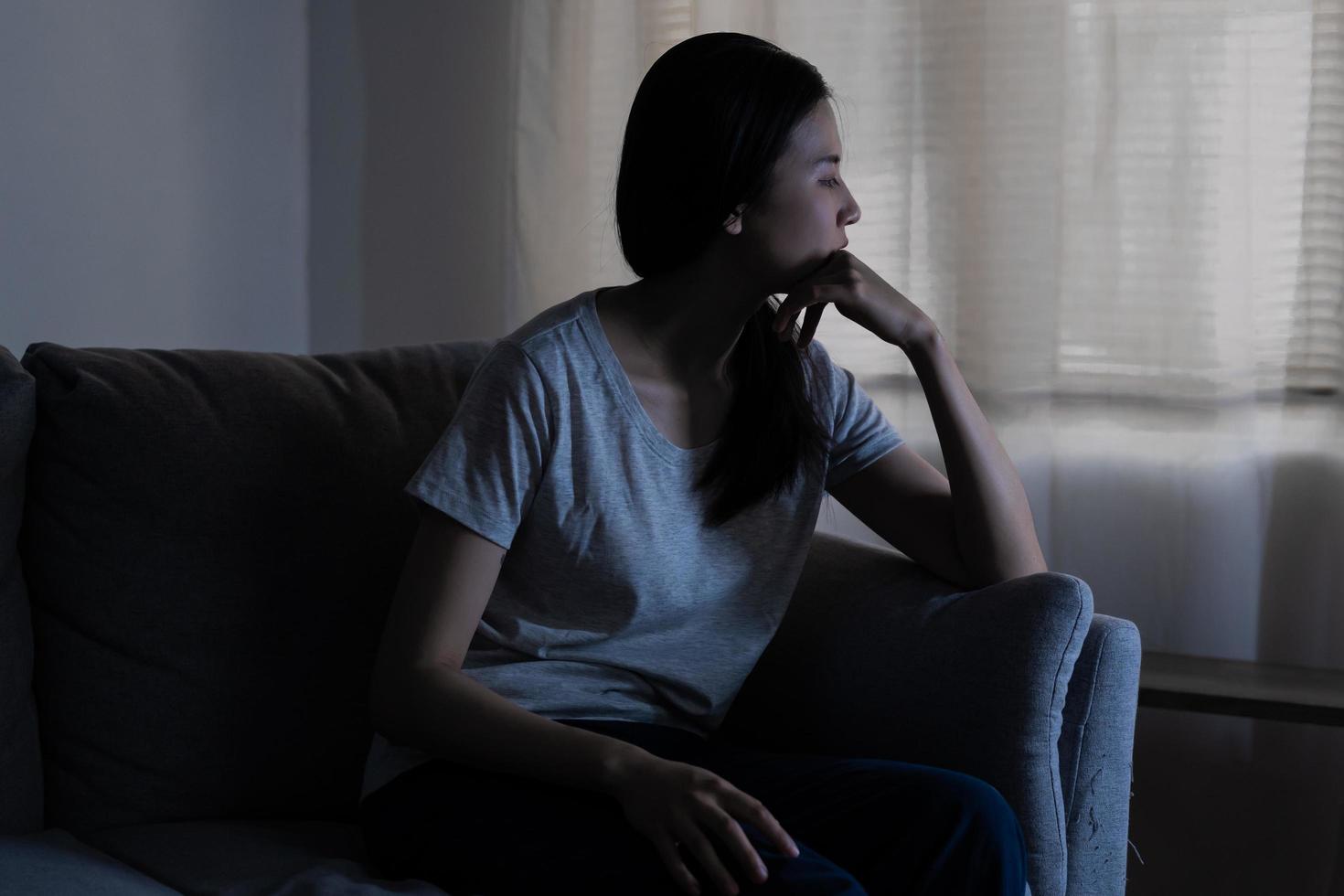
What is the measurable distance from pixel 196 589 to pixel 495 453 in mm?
356

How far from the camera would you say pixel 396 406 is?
1372 millimetres

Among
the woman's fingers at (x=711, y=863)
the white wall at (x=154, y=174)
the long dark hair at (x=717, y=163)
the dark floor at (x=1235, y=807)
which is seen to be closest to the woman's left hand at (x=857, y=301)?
the long dark hair at (x=717, y=163)

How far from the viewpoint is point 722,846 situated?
2.96 feet

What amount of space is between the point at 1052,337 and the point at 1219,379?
0.24 m

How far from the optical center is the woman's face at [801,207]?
1.17 meters

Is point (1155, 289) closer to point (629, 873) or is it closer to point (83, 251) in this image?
point (629, 873)

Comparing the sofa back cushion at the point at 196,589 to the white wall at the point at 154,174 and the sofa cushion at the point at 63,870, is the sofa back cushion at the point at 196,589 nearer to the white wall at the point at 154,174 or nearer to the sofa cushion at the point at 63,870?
the sofa cushion at the point at 63,870

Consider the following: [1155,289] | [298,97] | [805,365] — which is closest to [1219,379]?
[1155,289]

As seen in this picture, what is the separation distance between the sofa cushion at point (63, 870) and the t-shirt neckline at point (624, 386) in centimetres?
56

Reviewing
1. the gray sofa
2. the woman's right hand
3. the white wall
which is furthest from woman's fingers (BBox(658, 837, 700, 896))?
the white wall

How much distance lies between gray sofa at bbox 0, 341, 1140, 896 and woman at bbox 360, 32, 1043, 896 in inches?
3.5

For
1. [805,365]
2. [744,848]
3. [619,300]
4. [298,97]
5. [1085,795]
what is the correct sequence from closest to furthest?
1. [744,848]
2. [1085,795]
3. [619,300]
4. [805,365]
5. [298,97]

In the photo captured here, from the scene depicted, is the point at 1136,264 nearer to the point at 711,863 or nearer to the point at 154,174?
the point at 711,863

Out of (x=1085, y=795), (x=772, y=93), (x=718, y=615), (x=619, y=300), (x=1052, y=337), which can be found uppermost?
(x=772, y=93)
